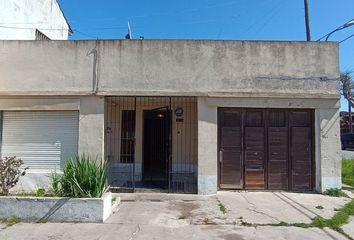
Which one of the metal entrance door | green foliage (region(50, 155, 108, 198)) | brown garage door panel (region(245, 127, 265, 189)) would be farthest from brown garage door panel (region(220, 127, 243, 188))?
green foliage (region(50, 155, 108, 198))

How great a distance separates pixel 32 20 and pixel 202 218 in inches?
449

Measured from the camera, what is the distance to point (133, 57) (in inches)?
399

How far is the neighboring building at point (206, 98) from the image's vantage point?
9.98 meters

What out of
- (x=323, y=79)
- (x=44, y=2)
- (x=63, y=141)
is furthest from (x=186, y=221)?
(x=44, y=2)

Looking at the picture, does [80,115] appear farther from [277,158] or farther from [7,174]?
[277,158]

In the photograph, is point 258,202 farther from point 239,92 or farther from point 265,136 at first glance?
point 239,92

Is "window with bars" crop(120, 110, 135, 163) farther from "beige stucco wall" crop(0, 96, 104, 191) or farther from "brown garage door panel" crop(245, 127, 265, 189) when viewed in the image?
"brown garage door panel" crop(245, 127, 265, 189)

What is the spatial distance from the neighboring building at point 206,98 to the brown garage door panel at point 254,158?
0.10ft

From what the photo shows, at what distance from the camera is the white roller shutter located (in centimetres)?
1019

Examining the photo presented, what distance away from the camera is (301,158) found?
33.4ft

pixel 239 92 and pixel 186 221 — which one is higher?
pixel 239 92

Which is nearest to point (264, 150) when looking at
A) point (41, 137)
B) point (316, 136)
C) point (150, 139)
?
point (316, 136)

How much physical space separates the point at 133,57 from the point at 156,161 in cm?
426

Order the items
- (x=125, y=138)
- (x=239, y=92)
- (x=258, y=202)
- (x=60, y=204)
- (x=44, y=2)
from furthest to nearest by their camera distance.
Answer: (x=44, y=2) → (x=125, y=138) → (x=239, y=92) → (x=258, y=202) → (x=60, y=204)
